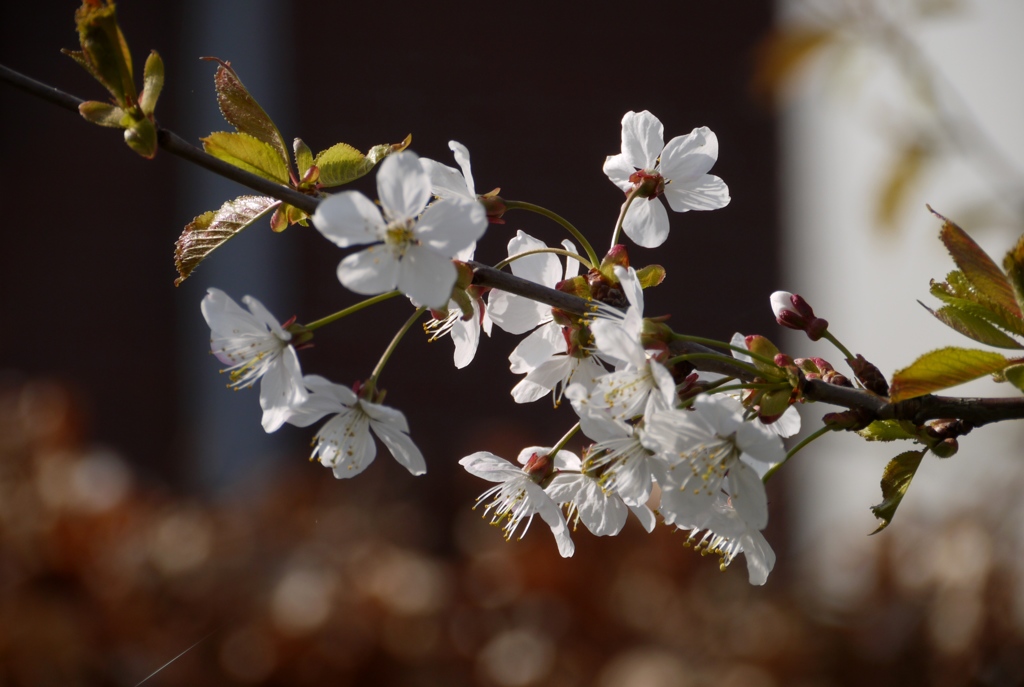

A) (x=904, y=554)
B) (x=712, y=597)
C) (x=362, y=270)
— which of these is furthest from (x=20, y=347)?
(x=362, y=270)

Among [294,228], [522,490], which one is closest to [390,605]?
[522,490]

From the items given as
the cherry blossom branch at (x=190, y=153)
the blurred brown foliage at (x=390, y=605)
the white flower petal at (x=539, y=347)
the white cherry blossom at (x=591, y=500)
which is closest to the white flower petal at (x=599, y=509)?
the white cherry blossom at (x=591, y=500)

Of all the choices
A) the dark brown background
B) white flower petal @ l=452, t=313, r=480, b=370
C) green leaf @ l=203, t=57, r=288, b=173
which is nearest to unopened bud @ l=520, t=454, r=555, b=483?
white flower petal @ l=452, t=313, r=480, b=370

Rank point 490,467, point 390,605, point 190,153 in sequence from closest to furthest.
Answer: point 190,153
point 490,467
point 390,605

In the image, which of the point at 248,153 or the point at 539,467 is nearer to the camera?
the point at 248,153

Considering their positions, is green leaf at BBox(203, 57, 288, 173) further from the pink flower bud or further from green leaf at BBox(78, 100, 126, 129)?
the pink flower bud

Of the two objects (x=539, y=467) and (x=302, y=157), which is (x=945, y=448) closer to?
(x=539, y=467)
